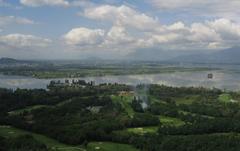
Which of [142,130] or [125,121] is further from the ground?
[125,121]

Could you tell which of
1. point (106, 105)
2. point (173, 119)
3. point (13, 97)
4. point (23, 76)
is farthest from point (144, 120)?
point (23, 76)

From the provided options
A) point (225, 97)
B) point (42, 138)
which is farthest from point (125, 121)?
point (225, 97)

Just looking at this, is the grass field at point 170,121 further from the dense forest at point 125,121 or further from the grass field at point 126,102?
the grass field at point 126,102

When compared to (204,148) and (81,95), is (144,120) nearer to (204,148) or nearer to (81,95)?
(204,148)

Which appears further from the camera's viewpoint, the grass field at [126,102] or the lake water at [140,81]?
the lake water at [140,81]

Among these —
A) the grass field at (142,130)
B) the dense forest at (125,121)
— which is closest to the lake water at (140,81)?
the dense forest at (125,121)

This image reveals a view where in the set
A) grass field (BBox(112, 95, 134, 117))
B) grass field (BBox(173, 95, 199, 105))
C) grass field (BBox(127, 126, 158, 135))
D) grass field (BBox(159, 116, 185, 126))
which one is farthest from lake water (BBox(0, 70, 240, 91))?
grass field (BBox(127, 126, 158, 135))

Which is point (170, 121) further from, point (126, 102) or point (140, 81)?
point (140, 81)

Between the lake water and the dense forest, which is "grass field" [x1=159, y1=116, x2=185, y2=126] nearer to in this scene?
the dense forest
